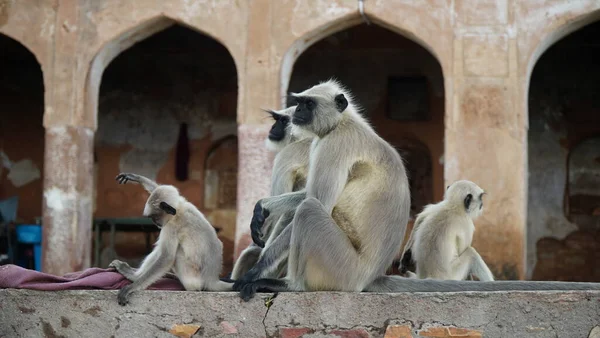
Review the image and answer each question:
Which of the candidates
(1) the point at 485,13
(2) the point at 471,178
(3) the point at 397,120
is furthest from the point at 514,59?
(3) the point at 397,120

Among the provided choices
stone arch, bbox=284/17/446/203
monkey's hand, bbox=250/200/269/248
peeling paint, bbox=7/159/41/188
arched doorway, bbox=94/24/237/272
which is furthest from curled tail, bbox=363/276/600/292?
peeling paint, bbox=7/159/41/188

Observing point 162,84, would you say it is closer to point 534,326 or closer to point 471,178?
point 471,178

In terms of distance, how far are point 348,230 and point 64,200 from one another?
6.80m

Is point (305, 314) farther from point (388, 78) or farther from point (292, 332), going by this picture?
point (388, 78)

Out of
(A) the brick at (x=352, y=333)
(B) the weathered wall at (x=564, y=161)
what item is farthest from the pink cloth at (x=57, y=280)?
(B) the weathered wall at (x=564, y=161)

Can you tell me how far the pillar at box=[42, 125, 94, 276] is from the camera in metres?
11.5

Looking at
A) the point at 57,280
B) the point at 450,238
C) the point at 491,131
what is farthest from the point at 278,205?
the point at 491,131

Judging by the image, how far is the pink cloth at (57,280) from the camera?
216 inches

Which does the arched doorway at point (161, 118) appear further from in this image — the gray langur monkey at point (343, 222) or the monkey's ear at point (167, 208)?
the gray langur monkey at point (343, 222)

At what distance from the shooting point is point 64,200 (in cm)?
1159

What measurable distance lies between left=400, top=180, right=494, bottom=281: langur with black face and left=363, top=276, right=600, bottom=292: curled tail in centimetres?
138

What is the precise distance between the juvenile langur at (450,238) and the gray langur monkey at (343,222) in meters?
1.32

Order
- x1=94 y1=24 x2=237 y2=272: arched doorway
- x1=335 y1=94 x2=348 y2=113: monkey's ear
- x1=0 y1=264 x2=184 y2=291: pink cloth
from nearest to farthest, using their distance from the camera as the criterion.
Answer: x1=0 y1=264 x2=184 y2=291: pink cloth → x1=335 y1=94 x2=348 y2=113: monkey's ear → x1=94 y1=24 x2=237 y2=272: arched doorway

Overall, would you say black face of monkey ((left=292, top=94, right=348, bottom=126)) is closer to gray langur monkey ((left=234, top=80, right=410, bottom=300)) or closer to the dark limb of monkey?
gray langur monkey ((left=234, top=80, right=410, bottom=300))
